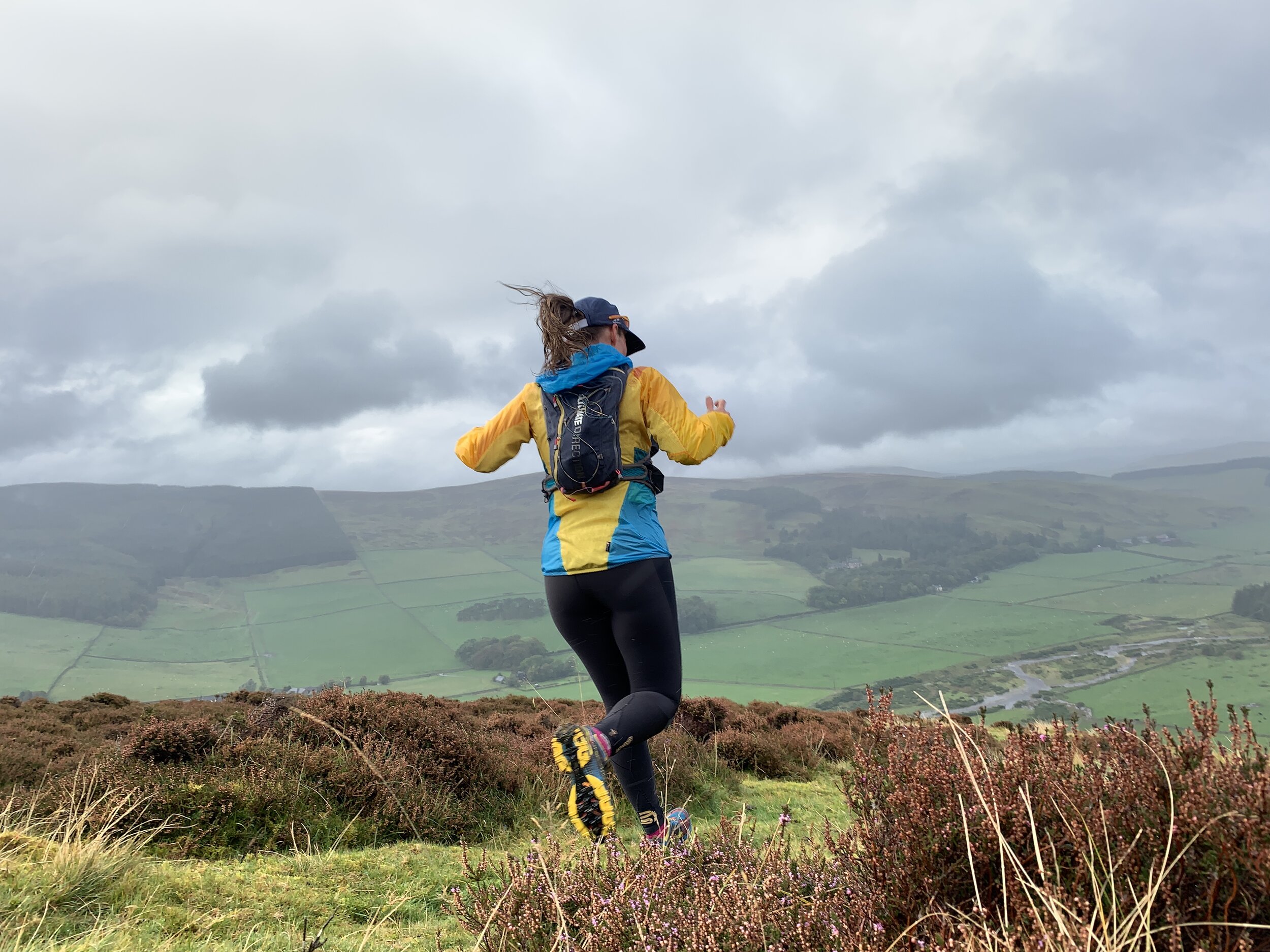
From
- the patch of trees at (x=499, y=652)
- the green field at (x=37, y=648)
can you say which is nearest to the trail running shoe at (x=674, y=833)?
the patch of trees at (x=499, y=652)

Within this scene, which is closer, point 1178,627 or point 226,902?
point 226,902

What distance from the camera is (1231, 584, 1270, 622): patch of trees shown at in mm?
126250

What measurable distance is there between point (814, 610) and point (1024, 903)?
14960cm

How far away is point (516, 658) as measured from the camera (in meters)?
93.1

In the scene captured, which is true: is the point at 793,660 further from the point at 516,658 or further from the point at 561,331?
the point at 561,331

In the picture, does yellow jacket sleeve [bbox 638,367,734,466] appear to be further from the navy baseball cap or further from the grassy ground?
the grassy ground

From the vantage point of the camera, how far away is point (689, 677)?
84.2 metres

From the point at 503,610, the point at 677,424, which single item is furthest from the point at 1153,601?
the point at 677,424

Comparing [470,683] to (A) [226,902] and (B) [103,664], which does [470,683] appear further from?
(A) [226,902]

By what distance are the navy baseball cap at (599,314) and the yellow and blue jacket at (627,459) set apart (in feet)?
0.63

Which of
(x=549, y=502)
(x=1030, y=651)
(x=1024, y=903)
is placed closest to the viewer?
(x=1024, y=903)

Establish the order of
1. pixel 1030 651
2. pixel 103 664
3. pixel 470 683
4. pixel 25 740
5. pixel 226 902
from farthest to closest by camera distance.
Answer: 1. pixel 1030 651
2. pixel 103 664
3. pixel 470 683
4. pixel 25 740
5. pixel 226 902

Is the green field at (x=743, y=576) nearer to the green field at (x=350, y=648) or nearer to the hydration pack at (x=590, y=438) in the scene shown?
the green field at (x=350, y=648)

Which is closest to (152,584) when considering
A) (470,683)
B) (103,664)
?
(103,664)
